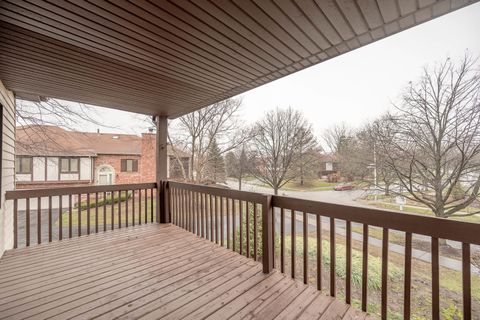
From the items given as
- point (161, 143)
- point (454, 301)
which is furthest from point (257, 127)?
point (454, 301)

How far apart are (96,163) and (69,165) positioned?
1.57m

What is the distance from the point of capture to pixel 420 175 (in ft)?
23.3

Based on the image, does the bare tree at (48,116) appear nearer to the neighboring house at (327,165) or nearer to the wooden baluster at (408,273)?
the wooden baluster at (408,273)

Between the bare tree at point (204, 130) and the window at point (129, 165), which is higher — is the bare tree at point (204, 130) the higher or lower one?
the higher one

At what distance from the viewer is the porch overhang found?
177 cm

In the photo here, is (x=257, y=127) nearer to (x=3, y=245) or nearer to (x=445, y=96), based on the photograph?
(x=445, y=96)

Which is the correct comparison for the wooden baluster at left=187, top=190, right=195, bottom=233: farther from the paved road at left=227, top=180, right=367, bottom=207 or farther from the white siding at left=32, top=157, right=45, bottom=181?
the white siding at left=32, top=157, right=45, bottom=181

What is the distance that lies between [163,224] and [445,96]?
9052 mm

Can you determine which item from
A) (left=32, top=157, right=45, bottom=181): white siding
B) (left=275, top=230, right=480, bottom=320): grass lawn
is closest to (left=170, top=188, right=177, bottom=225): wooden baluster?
(left=275, top=230, right=480, bottom=320): grass lawn

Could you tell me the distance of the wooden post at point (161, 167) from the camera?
5027 millimetres

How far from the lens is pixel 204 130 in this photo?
518 inches

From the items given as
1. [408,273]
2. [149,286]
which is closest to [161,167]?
[149,286]

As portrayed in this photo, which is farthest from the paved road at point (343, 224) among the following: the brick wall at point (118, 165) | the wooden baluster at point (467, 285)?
the brick wall at point (118, 165)

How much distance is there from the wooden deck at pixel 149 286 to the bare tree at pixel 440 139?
693cm
